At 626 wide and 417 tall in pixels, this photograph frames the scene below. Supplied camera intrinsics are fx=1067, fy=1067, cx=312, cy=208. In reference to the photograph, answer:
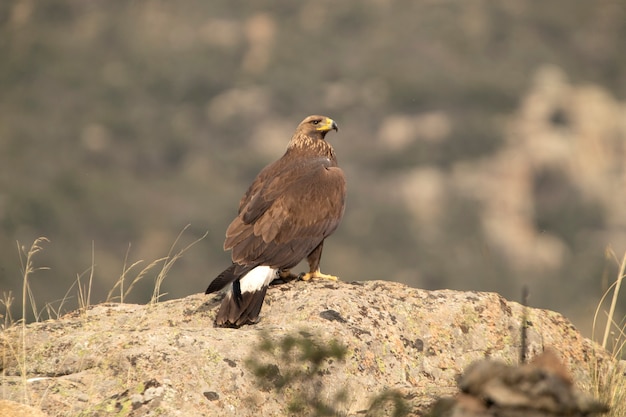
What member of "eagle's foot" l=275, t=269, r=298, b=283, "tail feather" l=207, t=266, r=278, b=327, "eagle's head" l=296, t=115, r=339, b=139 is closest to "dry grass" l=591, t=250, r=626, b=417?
"tail feather" l=207, t=266, r=278, b=327

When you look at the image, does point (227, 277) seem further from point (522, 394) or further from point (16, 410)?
point (522, 394)

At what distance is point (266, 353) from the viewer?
613 cm

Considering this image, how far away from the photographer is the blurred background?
120125mm

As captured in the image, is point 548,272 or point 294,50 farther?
point 294,50

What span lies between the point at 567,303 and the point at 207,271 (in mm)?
36047

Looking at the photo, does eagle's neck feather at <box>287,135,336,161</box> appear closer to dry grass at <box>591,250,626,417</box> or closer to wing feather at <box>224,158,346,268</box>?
wing feather at <box>224,158,346,268</box>

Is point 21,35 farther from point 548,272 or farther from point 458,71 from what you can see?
point 548,272

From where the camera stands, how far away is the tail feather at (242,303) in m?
7.43

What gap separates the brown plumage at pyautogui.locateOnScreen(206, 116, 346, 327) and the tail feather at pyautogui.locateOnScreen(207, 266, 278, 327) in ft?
0.03

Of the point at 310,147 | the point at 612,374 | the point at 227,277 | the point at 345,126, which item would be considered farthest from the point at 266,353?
the point at 345,126

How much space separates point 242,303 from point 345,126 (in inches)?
5599

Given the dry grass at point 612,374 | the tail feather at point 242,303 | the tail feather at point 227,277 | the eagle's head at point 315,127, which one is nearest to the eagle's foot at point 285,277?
the tail feather at point 227,277

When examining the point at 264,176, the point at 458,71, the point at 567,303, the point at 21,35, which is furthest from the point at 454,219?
the point at 264,176

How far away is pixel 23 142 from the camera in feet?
479
